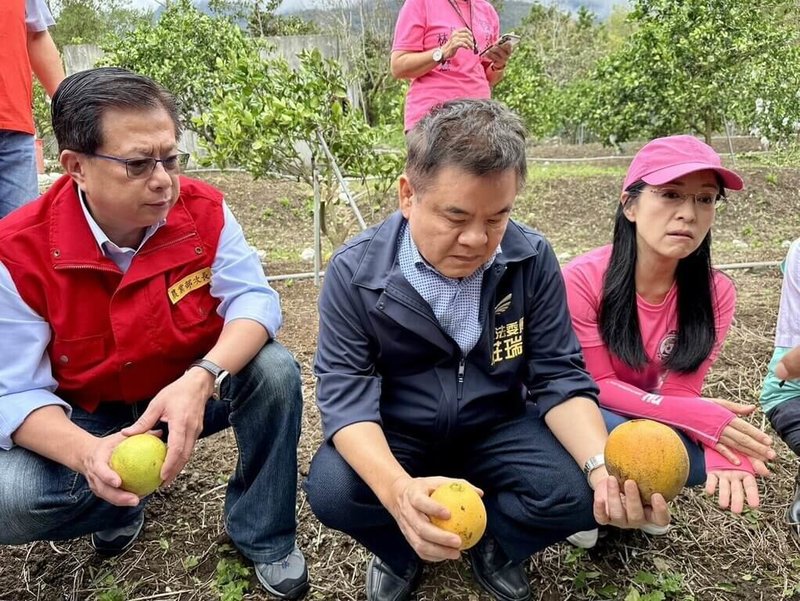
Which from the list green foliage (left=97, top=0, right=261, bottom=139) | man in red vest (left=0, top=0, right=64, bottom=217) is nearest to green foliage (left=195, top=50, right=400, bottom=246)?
man in red vest (left=0, top=0, right=64, bottom=217)

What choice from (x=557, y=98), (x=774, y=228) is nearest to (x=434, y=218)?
(x=774, y=228)

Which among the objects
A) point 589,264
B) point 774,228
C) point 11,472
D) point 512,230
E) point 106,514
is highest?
point 512,230

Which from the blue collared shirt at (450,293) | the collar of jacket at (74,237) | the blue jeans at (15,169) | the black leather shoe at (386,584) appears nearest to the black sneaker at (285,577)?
the black leather shoe at (386,584)

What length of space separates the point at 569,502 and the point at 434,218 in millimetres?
853

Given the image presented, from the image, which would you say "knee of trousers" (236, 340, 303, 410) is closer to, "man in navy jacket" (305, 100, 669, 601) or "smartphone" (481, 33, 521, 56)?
"man in navy jacket" (305, 100, 669, 601)

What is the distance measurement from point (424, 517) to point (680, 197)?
129cm

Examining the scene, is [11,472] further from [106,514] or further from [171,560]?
[171,560]

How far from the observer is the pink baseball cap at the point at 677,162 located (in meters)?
2.13

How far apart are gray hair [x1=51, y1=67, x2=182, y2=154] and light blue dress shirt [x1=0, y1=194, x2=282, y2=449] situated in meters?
0.21

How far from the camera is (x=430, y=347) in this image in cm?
202

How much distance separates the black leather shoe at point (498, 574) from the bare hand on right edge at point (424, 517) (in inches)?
22.8

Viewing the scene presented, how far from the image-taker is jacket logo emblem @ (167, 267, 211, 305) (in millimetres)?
2145

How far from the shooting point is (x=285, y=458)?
217 cm

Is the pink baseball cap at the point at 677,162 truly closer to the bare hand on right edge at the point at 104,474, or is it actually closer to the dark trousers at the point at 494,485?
the dark trousers at the point at 494,485
